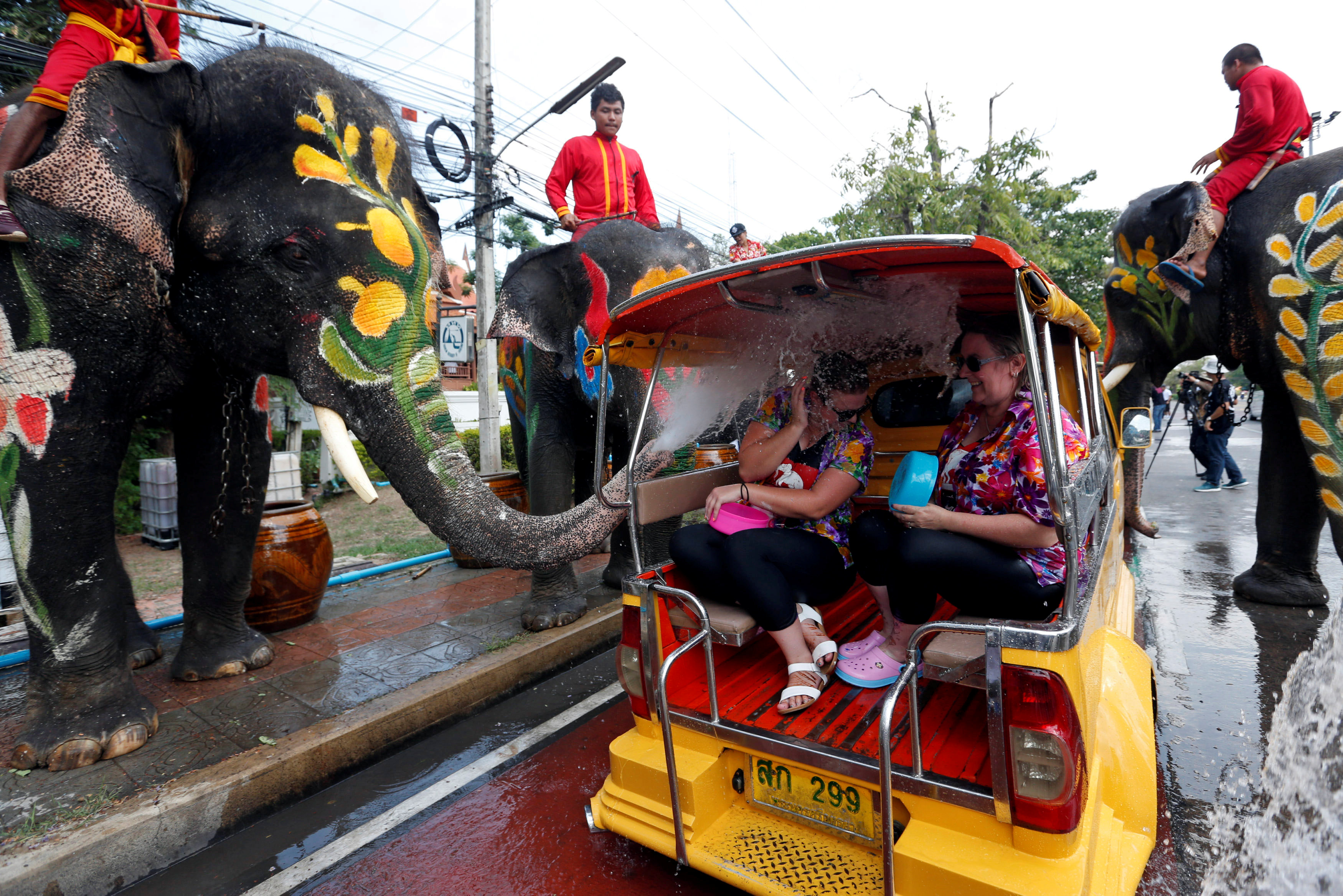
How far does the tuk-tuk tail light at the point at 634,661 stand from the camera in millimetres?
2410

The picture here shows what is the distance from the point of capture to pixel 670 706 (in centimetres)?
241

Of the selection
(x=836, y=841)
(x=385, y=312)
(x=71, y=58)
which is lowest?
(x=836, y=841)

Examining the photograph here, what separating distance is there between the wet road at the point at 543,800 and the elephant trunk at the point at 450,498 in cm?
105

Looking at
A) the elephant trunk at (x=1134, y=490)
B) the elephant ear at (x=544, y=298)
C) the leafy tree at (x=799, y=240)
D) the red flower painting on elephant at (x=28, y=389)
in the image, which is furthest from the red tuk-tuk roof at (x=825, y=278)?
the leafy tree at (x=799, y=240)

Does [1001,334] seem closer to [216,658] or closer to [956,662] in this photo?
[956,662]

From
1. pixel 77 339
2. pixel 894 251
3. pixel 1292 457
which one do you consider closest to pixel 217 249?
pixel 77 339

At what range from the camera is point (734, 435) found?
3.94m

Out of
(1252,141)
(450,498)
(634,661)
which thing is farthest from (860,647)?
(1252,141)

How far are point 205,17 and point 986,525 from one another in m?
3.86

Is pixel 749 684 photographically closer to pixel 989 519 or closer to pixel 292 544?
pixel 989 519

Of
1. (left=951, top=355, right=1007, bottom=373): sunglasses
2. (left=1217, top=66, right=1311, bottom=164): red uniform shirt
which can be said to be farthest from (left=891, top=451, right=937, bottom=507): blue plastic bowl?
(left=1217, top=66, right=1311, bottom=164): red uniform shirt

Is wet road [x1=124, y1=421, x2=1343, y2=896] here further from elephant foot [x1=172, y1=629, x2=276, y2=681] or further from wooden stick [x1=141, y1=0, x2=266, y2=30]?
wooden stick [x1=141, y1=0, x2=266, y2=30]

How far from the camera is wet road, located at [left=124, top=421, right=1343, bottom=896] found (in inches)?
97.3

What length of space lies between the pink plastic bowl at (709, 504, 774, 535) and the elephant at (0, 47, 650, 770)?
0.54 meters
